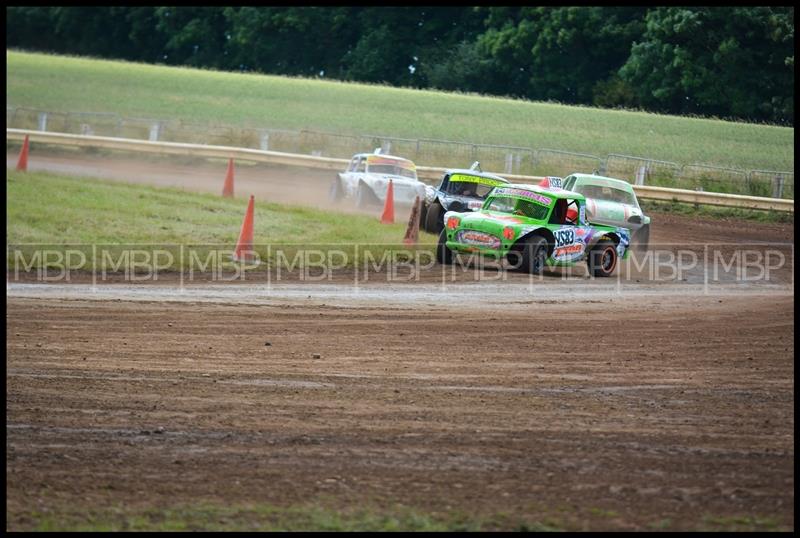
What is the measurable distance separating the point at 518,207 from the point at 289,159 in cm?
1597

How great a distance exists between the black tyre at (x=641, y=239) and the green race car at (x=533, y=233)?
259 cm

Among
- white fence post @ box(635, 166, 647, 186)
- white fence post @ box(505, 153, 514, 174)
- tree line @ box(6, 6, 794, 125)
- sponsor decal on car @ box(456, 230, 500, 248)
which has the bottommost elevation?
sponsor decal on car @ box(456, 230, 500, 248)

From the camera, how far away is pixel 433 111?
40969mm

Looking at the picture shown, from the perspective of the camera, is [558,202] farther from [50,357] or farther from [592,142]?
[592,142]

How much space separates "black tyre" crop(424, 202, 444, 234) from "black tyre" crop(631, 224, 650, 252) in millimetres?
3484

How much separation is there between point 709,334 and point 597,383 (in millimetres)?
3523

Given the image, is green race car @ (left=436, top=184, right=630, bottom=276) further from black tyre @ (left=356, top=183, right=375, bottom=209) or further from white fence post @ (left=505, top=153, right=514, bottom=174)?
white fence post @ (left=505, top=153, right=514, bottom=174)

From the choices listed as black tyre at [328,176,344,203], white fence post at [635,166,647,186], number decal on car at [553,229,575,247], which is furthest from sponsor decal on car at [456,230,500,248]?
white fence post at [635,166,647,186]

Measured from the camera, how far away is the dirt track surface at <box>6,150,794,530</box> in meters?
6.63

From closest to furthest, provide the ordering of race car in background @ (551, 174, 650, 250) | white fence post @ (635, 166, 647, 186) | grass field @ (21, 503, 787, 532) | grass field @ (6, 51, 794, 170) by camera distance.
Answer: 1. grass field @ (21, 503, 787, 532)
2. race car in background @ (551, 174, 650, 250)
3. white fence post @ (635, 166, 647, 186)
4. grass field @ (6, 51, 794, 170)

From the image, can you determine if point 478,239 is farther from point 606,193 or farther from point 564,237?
point 606,193

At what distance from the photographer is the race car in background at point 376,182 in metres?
25.0

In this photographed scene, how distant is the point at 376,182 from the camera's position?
25.0 metres

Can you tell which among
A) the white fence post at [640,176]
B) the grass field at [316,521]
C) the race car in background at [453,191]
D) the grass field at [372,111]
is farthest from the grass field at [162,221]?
the grass field at [316,521]
